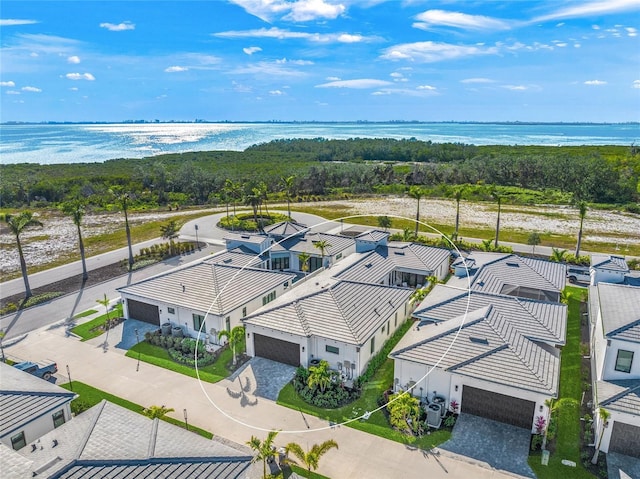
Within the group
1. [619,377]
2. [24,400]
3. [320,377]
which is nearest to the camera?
[24,400]


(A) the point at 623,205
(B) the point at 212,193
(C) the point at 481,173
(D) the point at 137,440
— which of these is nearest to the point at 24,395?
(D) the point at 137,440

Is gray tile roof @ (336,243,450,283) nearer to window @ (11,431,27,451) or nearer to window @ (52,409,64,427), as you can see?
window @ (52,409,64,427)

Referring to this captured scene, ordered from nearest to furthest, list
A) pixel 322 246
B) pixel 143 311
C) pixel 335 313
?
pixel 335 313 < pixel 143 311 < pixel 322 246

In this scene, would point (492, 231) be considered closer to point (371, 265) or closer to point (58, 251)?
point (371, 265)

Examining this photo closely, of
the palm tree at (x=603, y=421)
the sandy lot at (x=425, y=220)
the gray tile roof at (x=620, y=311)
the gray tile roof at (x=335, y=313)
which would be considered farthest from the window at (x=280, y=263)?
the palm tree at (x=603, y=421)

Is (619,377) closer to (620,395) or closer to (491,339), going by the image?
(620,395)

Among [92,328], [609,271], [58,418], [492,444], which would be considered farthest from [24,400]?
[609,271]

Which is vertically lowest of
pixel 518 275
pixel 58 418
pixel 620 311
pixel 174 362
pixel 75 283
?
pixel 174 362
